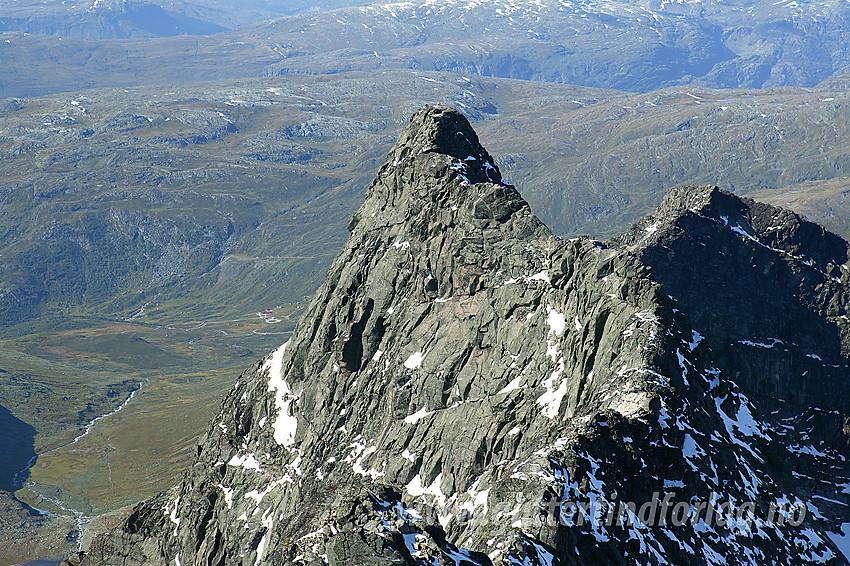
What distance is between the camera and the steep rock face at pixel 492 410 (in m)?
51.1

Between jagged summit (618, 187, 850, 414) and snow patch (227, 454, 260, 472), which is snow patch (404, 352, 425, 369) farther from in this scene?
jagged summit (618, 187, 850, 414)

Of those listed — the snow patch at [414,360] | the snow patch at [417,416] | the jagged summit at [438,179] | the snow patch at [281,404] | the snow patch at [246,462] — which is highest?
the jagged summit at [438,179]

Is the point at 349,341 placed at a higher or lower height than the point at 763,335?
higher

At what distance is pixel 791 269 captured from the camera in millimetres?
136875

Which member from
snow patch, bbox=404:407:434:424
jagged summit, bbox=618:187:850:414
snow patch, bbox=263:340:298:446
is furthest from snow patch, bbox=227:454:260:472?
jagged summit, bbox=618:187:850:414

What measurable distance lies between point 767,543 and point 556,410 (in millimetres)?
19884

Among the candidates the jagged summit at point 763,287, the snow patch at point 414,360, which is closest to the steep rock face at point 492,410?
the snow patch at point 414,360

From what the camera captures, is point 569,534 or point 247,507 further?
point 247,507

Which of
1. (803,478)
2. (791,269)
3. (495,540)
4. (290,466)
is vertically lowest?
(803,478)

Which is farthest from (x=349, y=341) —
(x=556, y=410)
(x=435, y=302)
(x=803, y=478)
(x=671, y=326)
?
(x=803, y=478)

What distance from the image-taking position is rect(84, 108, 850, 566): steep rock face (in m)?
51.1

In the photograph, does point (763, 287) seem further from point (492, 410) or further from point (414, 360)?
point (492, 410)

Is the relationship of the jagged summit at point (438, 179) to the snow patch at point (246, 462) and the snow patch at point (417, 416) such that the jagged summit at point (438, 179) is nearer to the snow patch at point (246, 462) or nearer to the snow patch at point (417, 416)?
the snow patch at point (417, 416)

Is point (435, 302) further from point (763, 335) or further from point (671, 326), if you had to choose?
point (763, 335)
